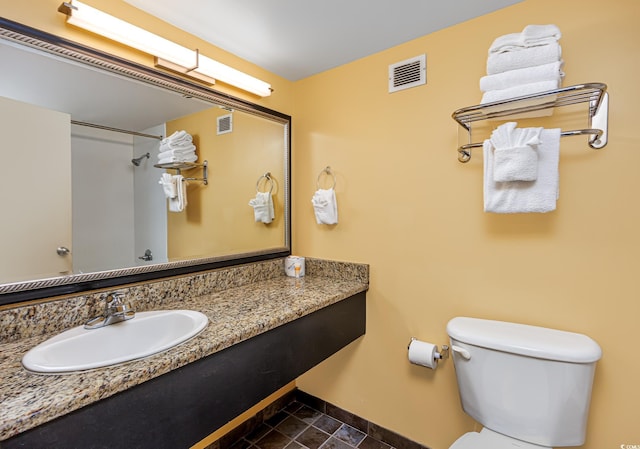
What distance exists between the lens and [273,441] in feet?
5.70

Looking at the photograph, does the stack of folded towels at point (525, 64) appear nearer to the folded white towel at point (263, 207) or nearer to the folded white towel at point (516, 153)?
the folded white towel at point (516, 153)

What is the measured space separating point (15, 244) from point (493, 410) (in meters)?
1.80

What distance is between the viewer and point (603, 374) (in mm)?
1171

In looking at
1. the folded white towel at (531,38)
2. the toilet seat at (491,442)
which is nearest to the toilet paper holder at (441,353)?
the toilet seat at (491,442)

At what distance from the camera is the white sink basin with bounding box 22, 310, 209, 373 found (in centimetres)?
84

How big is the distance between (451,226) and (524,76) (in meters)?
0.66

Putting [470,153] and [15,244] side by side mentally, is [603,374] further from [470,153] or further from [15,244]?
[15,244]

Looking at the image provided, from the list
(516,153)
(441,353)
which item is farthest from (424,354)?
(516,153)

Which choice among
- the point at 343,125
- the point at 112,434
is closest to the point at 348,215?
the point at 343,125

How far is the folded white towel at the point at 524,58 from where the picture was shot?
3.68 ft

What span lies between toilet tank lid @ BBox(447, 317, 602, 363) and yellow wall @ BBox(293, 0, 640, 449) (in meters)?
0.08

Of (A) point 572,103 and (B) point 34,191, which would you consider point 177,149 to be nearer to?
(B) point 34,191

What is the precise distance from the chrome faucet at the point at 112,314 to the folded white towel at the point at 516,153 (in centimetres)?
148

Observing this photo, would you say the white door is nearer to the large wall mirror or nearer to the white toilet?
the large wall mirror
